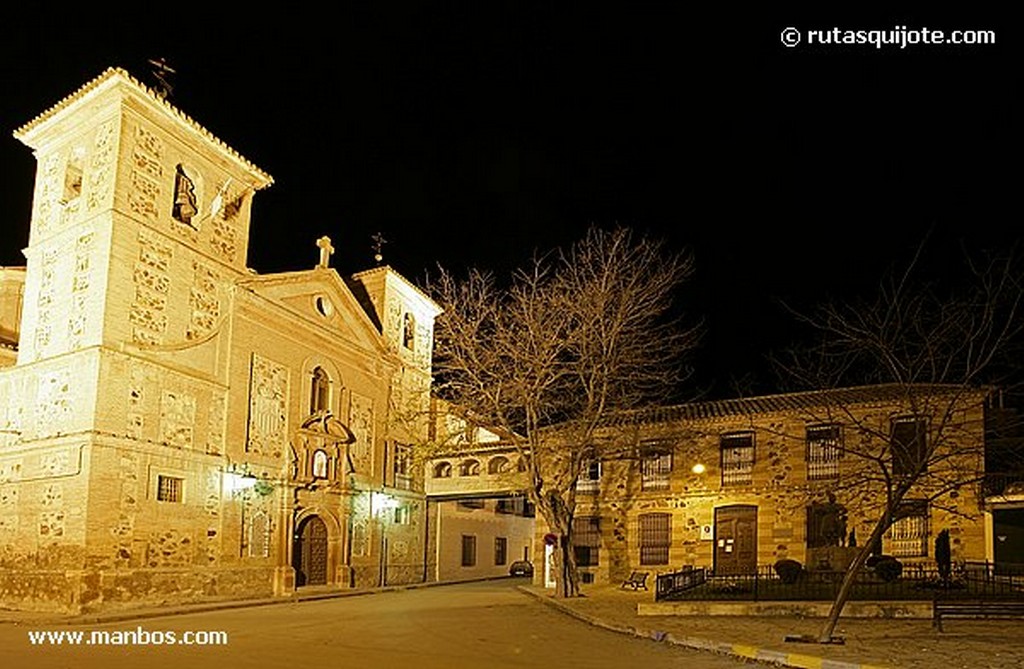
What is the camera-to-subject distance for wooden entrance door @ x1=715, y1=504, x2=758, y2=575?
2908cm

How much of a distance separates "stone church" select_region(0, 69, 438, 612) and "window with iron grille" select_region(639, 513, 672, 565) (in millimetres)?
9668

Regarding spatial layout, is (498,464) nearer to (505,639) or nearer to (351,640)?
(505,639)

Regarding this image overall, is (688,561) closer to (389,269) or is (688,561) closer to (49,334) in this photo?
(389,269)

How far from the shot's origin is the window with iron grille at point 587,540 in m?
32.2

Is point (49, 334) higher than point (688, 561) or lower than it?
Result: higher

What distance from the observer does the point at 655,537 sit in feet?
102

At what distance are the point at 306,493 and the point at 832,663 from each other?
2027 cm

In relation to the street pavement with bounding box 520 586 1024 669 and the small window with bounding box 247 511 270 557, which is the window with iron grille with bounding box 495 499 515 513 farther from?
the street pavement with bounding box 520 586 1024 669

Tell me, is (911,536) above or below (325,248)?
below

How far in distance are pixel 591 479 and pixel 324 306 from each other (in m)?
11.1

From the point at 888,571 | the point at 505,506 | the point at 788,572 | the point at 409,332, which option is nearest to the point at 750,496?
the point at 788,572

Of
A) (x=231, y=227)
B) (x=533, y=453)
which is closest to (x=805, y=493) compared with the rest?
(x=533, y=453)

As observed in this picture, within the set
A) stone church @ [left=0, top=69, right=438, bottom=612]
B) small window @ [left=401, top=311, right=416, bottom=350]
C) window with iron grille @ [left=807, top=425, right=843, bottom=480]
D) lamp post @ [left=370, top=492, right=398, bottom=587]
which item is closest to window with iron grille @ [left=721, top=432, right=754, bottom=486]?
window with iron grille @ [left=807, top=425, right=843, bottom=480]

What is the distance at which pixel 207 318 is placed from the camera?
1016 inches
